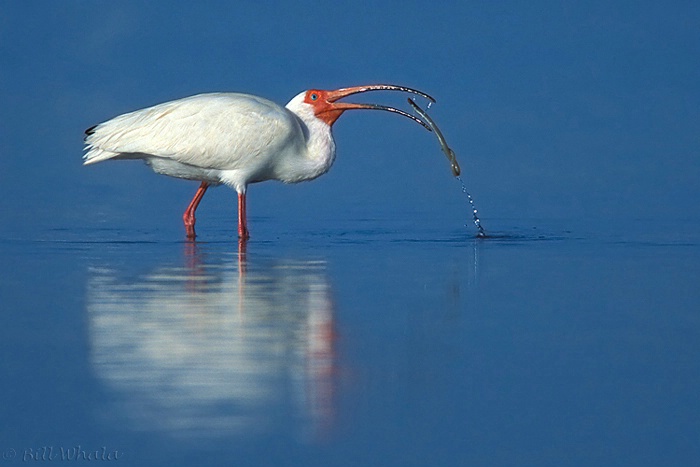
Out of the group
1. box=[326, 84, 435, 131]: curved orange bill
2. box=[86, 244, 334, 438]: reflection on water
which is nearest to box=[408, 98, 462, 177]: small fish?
box=[326, 84, 435, 131]: curved orange bill

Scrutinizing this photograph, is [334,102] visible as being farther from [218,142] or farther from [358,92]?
[218,142]

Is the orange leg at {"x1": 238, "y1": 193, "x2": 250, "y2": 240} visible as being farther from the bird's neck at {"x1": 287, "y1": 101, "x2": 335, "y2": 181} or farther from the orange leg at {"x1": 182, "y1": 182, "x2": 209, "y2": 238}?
the bird's neck at {"x1": 287, "y1": 101, "x2": 335, "y2": 181}

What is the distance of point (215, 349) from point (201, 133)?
6.88 meters

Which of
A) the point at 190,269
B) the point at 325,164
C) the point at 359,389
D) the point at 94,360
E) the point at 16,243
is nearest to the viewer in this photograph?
the point at 359,389

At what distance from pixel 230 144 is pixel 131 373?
Result: 733 centimetres

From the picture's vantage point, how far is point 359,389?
5910 mm

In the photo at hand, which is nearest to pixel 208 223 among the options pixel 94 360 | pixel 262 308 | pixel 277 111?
pixel 277 111

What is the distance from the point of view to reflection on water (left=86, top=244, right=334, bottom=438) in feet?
17.8

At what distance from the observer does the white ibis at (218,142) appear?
43.9 ft

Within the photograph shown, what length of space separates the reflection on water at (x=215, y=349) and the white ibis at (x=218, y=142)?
3.51m

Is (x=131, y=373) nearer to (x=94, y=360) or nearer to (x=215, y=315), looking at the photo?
(x=94, y=360)

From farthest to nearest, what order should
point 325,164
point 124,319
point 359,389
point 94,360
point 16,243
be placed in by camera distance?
1. point 325,164
2. point 16,243
3. point 124,319
4. point 94,360
5. point 359,389

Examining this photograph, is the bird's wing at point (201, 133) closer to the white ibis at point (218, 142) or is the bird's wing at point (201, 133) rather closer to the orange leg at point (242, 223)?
the white ibis at point (218, 142)

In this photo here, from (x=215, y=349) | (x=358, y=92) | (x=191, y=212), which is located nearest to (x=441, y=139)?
(x=358, y=92)
